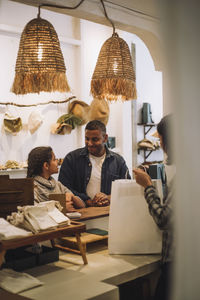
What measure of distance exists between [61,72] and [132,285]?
1.56 metres

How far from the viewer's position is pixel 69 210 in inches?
123

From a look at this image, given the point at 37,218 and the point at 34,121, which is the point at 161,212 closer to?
the point at 37,218

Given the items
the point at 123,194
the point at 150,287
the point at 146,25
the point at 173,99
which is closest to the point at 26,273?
the point at 123,194

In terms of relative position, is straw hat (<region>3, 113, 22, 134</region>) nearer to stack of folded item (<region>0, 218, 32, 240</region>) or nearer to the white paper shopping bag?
the white paper shopping bag

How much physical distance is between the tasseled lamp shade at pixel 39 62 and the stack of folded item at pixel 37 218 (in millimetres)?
960

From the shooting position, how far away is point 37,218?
210cm

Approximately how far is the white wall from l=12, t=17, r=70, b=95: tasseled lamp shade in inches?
130

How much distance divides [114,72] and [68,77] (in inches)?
157

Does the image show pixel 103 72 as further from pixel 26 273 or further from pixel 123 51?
pixel 26 273

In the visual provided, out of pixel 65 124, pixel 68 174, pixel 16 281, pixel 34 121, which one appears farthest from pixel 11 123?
pixel 16 281

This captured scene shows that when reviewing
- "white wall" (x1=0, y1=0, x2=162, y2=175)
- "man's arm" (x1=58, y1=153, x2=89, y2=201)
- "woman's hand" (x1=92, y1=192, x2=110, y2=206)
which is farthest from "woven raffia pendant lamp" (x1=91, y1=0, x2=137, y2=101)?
"white wall" (x1=0, y1=0, x2=162, y2=175)

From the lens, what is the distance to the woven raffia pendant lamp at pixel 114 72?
315cm

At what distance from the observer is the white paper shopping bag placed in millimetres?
2326

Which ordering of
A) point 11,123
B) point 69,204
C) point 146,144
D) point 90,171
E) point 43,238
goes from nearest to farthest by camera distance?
point 43,238, point 69,204, point 90,171, point 11,123, point 146,144
